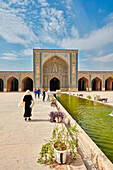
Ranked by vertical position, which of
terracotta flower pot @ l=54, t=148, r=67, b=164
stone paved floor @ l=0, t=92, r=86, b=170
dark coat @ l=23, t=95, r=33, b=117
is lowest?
stone paved floor @ l=0, t=92, r=86, b=170

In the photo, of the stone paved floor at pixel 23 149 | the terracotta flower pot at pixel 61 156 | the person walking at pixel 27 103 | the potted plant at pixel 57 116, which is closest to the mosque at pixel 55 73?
the person walking at pixel 27 103

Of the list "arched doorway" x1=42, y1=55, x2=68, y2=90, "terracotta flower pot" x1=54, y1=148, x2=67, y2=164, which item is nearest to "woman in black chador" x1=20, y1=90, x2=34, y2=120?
"terracotta flower pot" x1=54, y1=148, x2=67, y2=164

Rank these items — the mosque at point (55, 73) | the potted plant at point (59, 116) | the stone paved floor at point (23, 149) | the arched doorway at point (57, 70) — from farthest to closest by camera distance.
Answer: the arched doorway at point (57, 70) → the mosque at point (55, 73) → the potted plant at point (59, 116) → the stone paved floor at point (23, 149)

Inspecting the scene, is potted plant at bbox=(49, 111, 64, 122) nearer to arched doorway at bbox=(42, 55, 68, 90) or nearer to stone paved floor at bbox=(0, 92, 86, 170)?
stone paved floor at bbox=(0, 92, 86, 170)

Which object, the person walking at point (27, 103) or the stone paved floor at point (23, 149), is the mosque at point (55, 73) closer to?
the person walking at point (27, 103)

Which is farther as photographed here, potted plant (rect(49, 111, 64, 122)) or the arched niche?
the arched niche

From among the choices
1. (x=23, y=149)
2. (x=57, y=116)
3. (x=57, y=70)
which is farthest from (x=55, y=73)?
(x=23, y=149)

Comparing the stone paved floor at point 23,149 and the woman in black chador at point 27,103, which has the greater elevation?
the woman in black chador at point 27,103

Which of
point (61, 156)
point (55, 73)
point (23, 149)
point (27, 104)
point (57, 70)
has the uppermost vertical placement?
point (57, 70)

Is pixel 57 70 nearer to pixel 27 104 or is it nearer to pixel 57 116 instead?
pixel 27 104

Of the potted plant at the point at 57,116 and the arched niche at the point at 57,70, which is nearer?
the potted plant at the point at 57,116

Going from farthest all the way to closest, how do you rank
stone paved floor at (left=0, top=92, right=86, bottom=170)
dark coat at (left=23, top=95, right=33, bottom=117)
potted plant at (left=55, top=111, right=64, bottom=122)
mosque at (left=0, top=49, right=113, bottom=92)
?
mosque at (left=0, top=49, right=113, bottom=92) → dark coat at (left=23, top=95, right=33, bottom=117) → potted plant at (left=55, top=111, right=64, bottom=122) → stone paved floor at (left=0, top=92, right=86, bottom=170)

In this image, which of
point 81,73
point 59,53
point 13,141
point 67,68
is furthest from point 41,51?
point 13,141

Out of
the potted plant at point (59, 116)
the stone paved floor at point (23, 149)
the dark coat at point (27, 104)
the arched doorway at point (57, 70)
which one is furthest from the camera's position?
the arched doorway at point (57, 70)
